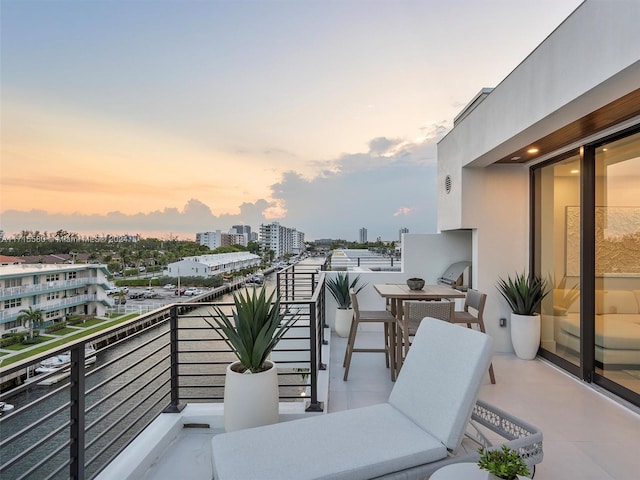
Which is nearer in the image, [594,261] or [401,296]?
[594,261]

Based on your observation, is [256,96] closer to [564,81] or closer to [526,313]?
[564,81]

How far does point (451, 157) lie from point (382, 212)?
25.8 feet

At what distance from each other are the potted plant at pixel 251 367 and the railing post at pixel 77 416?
33.6 inches

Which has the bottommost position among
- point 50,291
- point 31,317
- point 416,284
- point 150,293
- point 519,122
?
point 150,293

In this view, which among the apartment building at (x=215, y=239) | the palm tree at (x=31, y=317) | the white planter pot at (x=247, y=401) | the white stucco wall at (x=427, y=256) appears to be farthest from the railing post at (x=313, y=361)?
the apartment building at (x=215, y=239)

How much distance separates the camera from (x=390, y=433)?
6.83ft

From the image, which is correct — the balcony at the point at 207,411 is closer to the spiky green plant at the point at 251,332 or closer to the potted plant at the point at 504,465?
the spiky green plant at the point at 251,332

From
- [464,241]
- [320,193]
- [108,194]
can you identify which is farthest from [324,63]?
[108,194]

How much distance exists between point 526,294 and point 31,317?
13.7m

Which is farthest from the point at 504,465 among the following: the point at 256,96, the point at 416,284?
the point at 256,96

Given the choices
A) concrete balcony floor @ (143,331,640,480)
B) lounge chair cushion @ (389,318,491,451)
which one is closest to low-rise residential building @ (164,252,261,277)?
concrete balcony floor @ (143,331,640,480)

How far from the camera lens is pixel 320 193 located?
1514 centimetres

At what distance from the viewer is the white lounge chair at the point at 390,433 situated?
1762 mm

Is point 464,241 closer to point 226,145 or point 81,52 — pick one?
point 226,145
